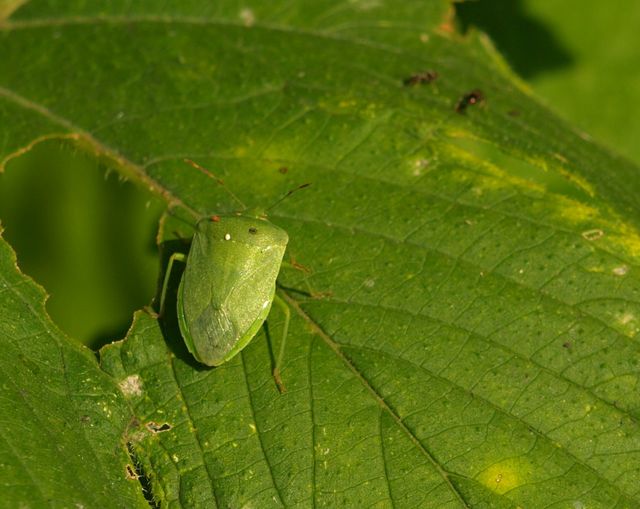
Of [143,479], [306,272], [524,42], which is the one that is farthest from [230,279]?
[524,42]

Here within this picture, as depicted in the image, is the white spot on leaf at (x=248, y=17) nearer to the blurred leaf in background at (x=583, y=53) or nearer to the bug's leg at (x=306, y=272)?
the bug's leg at (x=306, y=272)

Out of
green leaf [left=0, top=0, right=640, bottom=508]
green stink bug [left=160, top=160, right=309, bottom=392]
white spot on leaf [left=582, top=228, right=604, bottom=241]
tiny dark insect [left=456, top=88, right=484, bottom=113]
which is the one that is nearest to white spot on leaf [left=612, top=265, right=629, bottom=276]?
green leaf [left=0, top=0, right=640, bottom=508]

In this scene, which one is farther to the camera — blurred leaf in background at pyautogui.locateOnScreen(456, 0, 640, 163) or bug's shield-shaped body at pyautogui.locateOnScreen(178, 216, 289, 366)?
blurred leaf in background at pyautogui.locateOnScreen(456, 0, 640, 163)

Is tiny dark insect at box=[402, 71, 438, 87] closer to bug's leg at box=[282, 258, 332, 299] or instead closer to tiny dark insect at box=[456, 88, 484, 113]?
tiny dark insect at box=[456, 88, 484, 113]

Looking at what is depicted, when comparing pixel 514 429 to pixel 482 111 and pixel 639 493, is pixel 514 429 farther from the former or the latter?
pixel 482 111

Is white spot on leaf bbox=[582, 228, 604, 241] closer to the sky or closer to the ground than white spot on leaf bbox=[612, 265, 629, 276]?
closer to the sky

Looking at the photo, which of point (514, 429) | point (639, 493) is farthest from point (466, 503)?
point (639, 493)
